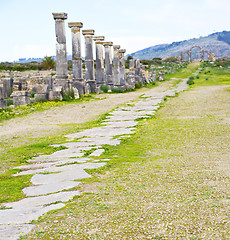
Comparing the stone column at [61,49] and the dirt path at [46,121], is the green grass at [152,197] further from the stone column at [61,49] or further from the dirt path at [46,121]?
the stone column at [61,49]

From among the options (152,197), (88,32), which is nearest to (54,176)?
(152,197)

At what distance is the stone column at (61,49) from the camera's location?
22.0 metres

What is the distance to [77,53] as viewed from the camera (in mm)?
25047

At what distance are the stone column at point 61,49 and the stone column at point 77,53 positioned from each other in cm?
247

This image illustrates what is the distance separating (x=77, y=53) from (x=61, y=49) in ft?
9.13

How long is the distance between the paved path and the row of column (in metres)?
12.2

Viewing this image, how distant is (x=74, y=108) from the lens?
18109mm

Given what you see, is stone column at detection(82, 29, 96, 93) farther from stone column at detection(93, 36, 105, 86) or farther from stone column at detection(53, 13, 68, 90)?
stone column at detection(53, 13, 68, 90)

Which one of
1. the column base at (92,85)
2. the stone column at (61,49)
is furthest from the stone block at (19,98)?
the column base at (92,85)

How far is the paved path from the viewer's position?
4.30 metres

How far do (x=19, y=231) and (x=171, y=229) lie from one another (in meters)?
1.57

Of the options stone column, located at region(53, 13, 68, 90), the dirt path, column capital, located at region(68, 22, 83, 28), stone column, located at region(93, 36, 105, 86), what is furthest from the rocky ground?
stone column, located at region(93, 36, 105, 86)

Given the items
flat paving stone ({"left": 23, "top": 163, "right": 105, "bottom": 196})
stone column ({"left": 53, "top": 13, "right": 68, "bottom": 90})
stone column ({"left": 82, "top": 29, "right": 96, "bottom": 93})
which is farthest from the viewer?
stone column ({"left": 82, "top": 29, "right": 96, "bottom": 93})

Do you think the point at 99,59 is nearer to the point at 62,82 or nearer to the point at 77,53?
the point at 77,53
